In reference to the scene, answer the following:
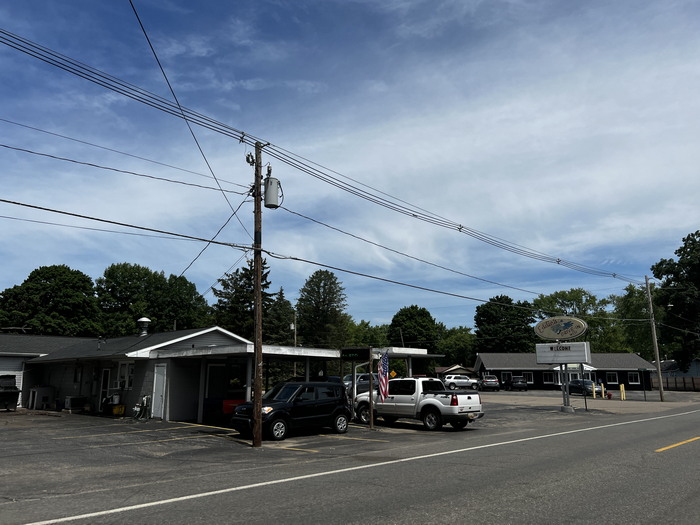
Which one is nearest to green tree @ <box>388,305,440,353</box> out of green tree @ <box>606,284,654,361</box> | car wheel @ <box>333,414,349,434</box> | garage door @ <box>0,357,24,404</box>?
green tree @ <box>606,284,654,361</box>

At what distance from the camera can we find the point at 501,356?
6638cm

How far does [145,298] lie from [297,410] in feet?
201

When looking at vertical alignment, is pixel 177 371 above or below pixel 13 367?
below

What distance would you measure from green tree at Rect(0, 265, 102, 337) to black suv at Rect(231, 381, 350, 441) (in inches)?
1895

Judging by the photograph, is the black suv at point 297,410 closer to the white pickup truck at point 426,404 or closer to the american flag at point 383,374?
the american flag at point 383,374

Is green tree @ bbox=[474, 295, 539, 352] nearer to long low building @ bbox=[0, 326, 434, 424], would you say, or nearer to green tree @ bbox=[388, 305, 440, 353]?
green tree @ bbox=[388, 305, 440, 353]

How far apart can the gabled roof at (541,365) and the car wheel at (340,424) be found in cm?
4856

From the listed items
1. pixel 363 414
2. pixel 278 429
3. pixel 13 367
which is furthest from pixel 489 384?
pixel 278 429

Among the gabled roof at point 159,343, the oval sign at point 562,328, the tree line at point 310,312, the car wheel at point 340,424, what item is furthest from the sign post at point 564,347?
the gabled roof at point 159,343

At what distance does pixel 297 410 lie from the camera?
16.9 m

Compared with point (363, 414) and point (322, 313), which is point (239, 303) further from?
point (363, 414)

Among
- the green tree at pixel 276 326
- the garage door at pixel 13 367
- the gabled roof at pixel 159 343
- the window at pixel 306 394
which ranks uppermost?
the green tree at pixel 276 326

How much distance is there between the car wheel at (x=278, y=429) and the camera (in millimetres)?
16094

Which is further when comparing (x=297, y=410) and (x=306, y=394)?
(x=306, y=394)
